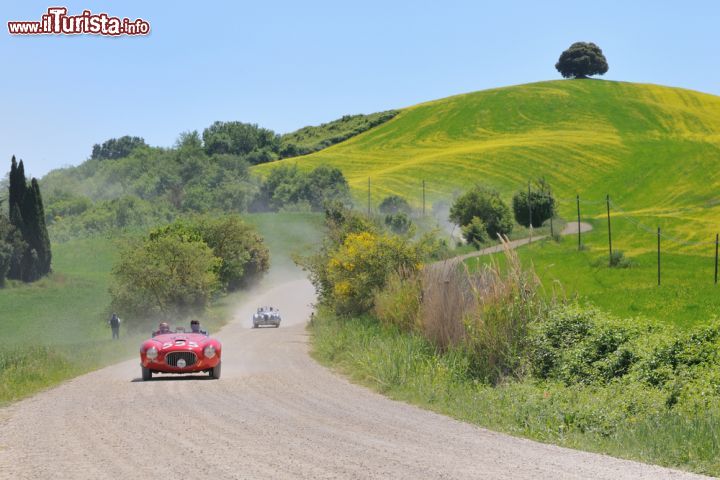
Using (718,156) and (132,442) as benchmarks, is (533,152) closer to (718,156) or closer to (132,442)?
(718,156)

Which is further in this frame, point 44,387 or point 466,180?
point 466,180

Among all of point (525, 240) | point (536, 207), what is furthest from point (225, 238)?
point (536, 207)

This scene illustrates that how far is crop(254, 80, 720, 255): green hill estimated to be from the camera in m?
121

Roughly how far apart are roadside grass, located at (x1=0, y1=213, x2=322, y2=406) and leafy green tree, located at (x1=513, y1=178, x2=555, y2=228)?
29565 mm

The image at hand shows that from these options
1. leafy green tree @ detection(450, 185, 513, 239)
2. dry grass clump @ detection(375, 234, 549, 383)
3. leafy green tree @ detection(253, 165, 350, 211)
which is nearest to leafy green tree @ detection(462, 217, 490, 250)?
leafy green tree @ detection(450, 185, 513, 239)

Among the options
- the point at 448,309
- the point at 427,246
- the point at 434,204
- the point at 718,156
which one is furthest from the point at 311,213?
the point at 448,309

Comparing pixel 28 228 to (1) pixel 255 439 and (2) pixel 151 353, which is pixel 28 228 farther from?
(1) pixel 255 439

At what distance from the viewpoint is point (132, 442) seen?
47.6 ft

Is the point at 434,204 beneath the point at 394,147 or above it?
beneath

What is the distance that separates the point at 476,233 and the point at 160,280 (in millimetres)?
45472

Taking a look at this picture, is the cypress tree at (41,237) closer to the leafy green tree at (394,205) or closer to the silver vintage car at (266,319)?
the silver vintage car at (266,319)

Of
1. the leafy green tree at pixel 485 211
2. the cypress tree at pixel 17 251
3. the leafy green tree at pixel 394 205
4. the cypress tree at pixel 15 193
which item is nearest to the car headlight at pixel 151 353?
the cypress tree at pixel 17 251

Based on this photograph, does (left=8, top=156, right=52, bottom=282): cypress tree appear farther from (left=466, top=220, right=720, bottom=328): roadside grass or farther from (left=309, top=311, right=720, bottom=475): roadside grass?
(left=309, top=311, right=720, bottom=475): roadside grass

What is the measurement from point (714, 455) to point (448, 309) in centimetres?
1302
